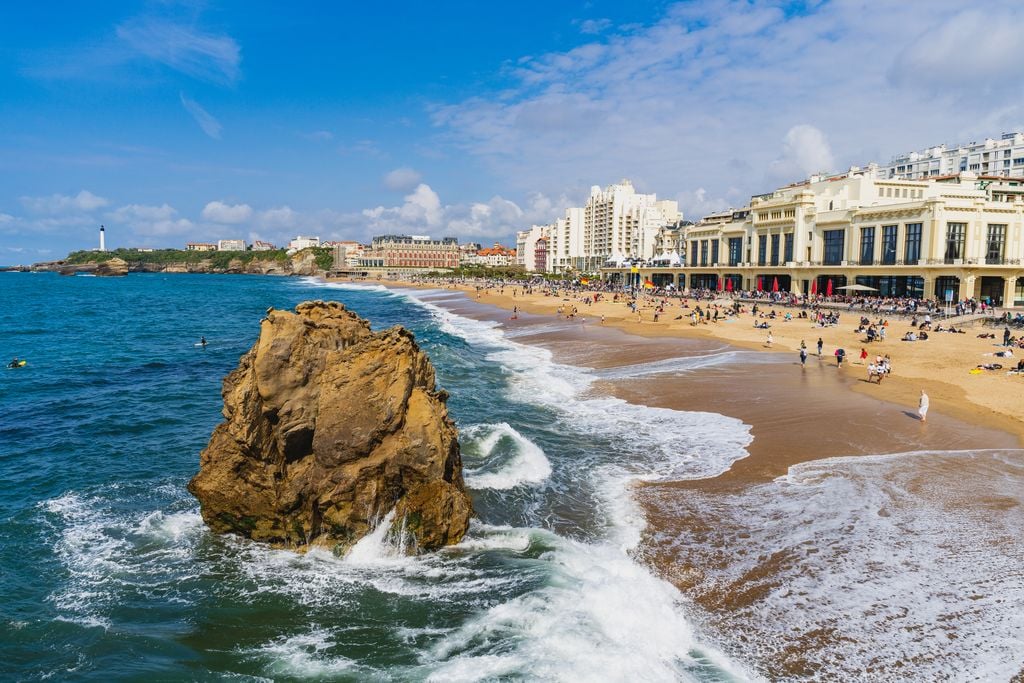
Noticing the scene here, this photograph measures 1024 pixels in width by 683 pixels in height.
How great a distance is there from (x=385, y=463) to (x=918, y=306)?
47.8m

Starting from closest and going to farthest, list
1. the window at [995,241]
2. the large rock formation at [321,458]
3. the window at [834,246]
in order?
the large rock formation at [321,458], the window at [995,241], the window at [834,246]

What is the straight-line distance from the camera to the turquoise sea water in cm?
788

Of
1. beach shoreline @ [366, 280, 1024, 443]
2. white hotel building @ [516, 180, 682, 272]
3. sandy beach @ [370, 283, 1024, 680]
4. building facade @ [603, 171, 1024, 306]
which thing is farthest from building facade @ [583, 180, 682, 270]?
sandy beach @ [370, 283, 1024, 680]

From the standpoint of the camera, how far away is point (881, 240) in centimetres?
5631

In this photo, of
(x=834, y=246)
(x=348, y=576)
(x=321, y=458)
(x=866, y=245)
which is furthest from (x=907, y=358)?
(x=834, y=246)

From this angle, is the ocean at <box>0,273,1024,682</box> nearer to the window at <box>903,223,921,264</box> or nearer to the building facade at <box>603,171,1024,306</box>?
the building facade at <box>603,171,1024,306</box>

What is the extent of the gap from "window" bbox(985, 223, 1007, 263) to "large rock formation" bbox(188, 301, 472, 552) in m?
57.5

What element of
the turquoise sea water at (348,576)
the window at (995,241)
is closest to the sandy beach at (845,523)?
the turquoise sea water at (348,576)

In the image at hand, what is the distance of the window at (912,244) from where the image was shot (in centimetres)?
5206

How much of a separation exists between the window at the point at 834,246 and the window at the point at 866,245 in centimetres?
222

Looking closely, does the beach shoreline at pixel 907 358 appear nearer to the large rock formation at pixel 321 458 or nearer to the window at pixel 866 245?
the window at pixel 866 245

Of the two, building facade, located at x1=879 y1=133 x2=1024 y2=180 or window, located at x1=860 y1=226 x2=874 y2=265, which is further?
building facade, located at x1=879 y1=133 x2=1024 y2=180

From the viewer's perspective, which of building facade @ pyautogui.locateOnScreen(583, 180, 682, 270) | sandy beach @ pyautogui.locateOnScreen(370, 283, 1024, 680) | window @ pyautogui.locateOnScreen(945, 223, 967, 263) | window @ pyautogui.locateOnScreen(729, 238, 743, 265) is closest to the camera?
sandy beach @ pyautogui.locateOnScreen(370, 283, 1024, 680)

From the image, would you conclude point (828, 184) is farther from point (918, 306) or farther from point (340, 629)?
point (340, 629)
